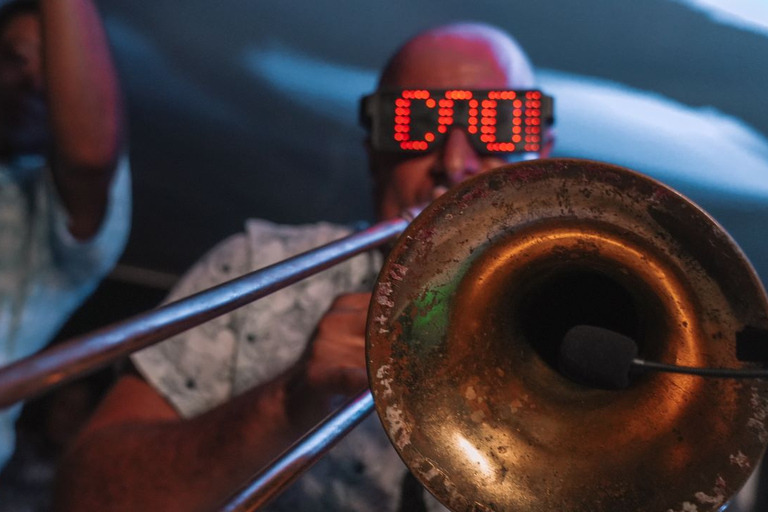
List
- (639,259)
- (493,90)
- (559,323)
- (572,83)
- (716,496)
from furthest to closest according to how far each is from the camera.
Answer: (572,83) → (493,90) → (559,323) → (639,259) → (716,496)

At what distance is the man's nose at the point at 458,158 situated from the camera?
4.63 ft

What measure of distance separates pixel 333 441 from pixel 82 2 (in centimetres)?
134

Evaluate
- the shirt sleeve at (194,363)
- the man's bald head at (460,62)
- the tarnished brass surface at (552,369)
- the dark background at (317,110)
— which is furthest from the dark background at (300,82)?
the tarnished brass surface at (552,369)

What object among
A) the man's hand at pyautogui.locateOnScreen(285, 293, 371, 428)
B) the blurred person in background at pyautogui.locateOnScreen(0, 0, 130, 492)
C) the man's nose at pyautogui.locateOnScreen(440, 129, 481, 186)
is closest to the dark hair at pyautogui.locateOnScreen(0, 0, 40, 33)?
the blurred person in background at pyautogui.locateOnScreen(0, 0, 130, 492)

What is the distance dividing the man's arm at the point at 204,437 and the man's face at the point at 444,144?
0.56 meters

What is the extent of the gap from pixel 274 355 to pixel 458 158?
680mm

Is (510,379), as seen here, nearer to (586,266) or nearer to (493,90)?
(586,266)

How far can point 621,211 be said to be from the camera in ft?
2.35

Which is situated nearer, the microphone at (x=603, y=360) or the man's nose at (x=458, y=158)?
the microphone at (x=603, y=360)

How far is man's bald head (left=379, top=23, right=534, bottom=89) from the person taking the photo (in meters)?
1.51

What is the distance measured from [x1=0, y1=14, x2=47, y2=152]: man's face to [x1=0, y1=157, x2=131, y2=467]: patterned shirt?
17 cm

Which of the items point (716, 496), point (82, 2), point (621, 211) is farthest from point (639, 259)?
point (82, 2)

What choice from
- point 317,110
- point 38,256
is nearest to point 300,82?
point 317,110

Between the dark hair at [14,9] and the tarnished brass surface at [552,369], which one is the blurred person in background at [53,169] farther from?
the tarnished brass surface at [552,369]
